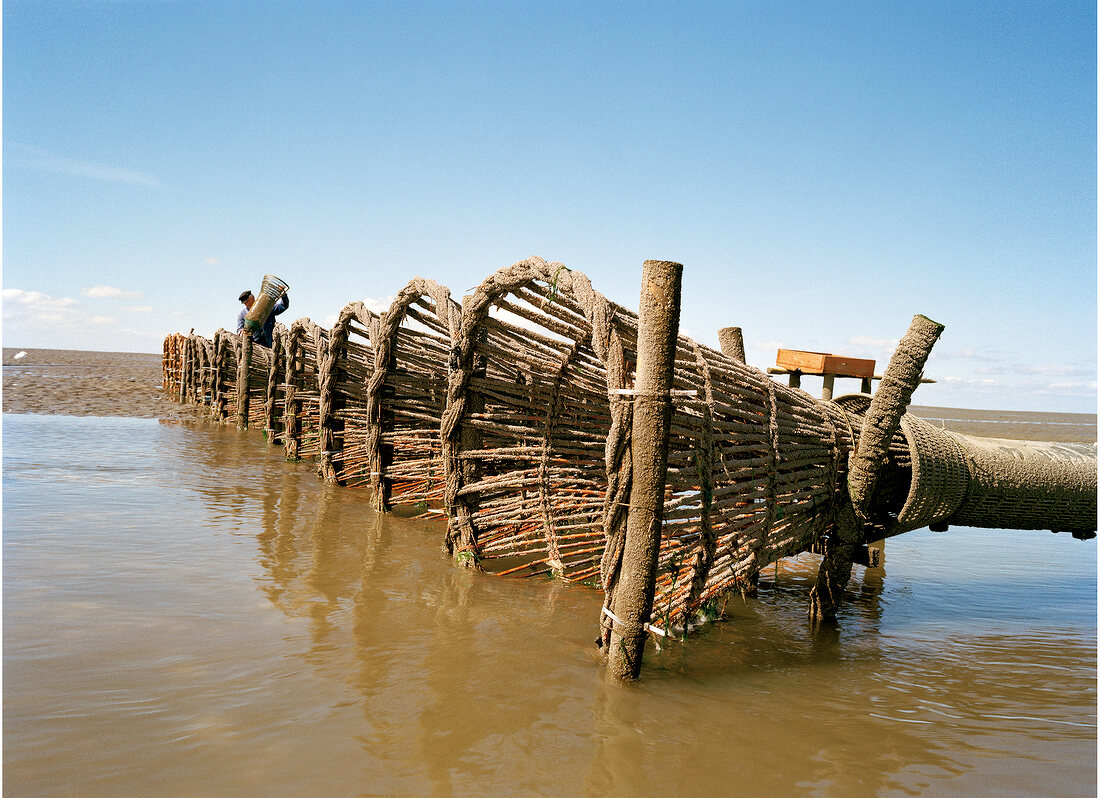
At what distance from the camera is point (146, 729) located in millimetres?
2621

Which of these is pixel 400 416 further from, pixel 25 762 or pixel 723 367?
pixel 25 762

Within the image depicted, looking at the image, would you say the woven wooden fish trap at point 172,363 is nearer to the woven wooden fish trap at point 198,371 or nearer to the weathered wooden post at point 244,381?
the woven wooden fish trap at point 198,371

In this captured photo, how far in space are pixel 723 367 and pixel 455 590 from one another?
6.90 feet

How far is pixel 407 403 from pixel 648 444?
3816 mm

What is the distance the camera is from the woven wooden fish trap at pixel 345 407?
7.32 metres

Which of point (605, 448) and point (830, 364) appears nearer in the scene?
point (605, 448)

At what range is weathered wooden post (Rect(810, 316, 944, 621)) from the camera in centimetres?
409

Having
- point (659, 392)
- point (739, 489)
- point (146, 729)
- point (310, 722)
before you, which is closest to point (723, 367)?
point (739, 489)

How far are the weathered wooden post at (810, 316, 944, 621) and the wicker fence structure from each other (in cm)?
10

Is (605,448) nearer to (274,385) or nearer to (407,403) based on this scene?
(407,403)

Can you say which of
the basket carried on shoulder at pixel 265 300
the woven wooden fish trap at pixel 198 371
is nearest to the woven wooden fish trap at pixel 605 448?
the basket carried on shoulder at pixel 265 300

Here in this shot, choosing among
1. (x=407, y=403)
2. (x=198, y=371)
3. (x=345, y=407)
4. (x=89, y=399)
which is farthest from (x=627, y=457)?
(x=89, y=399)

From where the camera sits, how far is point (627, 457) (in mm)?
3229

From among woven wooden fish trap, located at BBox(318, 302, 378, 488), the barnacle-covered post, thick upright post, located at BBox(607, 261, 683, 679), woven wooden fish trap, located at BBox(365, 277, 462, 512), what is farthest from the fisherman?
thick upright post, located at BBox(607, 261, 683, 679)
